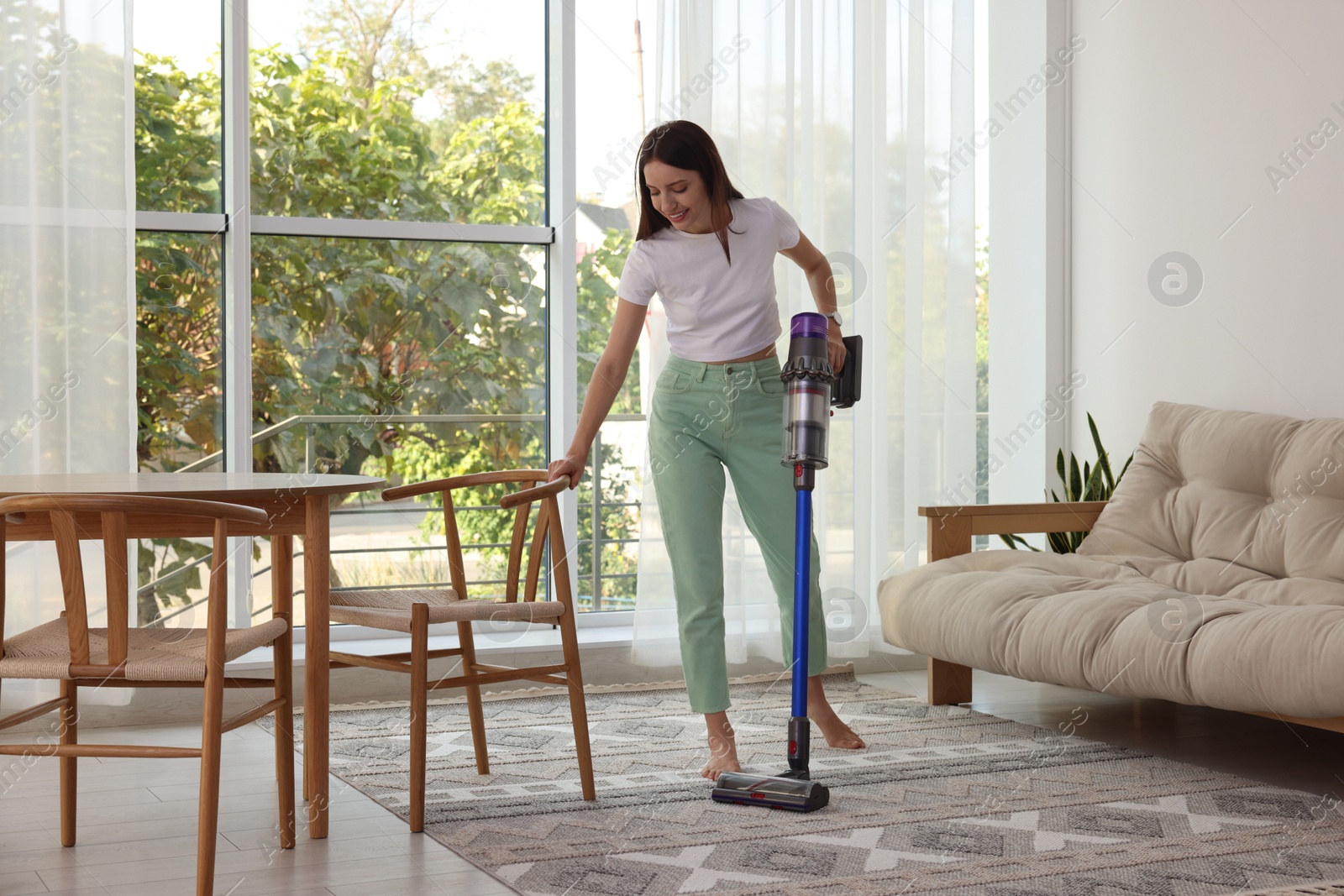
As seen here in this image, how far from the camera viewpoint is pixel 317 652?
221 cm

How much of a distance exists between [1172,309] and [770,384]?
184 centimetres

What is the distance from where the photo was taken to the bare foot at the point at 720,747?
2.59m

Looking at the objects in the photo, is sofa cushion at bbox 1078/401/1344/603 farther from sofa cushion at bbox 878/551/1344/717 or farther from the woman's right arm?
the woman's right arm

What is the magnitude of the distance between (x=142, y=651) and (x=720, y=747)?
117 cm

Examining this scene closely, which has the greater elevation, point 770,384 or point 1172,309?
point 1172,309

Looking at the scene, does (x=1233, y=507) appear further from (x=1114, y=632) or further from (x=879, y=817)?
(x=879, y=817)

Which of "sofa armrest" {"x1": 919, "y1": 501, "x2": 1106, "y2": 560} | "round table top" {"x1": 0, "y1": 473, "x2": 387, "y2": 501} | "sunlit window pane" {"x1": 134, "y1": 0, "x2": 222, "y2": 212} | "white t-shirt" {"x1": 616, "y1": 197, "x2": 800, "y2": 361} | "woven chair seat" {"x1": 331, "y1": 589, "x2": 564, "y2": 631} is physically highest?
"sunlit window pane" {"x1": 134, "y1": 0, "x2": 222, "y2": 212}

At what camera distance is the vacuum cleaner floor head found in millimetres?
2326

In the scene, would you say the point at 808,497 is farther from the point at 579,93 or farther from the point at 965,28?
the point at 965,28

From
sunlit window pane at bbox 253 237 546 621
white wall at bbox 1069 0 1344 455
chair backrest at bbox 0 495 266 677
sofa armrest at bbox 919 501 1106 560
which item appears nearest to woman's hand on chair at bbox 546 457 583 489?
chair backrest at bbox 0 495 266 677

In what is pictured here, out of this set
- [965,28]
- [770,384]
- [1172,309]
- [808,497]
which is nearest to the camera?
[808,497]

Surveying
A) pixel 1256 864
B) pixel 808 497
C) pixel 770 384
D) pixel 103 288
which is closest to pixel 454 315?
pixel 103 288

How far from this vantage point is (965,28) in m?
4.11

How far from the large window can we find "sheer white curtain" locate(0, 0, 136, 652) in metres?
0.28
